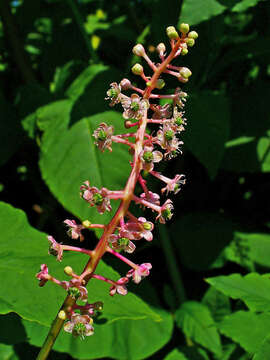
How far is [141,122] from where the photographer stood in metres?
0.98

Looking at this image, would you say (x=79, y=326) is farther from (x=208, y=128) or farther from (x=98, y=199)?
(x=208, y=128)

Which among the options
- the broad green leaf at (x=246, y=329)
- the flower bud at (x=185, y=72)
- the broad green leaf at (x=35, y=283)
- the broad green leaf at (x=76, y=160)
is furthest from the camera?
the broad green leaf at (x=76, y=160)

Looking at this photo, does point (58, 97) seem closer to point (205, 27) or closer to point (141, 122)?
point (205, 27)

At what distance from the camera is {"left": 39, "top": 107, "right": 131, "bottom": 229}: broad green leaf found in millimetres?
1861

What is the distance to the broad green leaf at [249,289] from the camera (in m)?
1.18

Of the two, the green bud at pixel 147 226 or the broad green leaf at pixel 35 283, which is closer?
the green bud at pixel 147 226

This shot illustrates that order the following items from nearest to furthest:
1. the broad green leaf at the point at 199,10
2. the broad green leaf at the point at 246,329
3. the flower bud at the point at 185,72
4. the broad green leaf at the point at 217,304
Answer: the flower bud at the point at 185,72 → the broad green leaf at the point at 246,329 → the broad green leaf at the point at 199,10 → the broad green leaf at the point at 217,304

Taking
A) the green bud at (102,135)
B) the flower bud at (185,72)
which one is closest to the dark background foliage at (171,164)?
the green bud at (102,135)

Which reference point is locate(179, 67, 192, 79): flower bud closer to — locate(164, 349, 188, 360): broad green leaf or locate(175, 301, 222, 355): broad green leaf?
locate(175, 301, 222, 355): broad green leaf

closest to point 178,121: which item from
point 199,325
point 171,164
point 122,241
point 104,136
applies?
point 104,136

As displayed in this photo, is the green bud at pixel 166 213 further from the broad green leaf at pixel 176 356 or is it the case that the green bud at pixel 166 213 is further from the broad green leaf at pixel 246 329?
the broad green leaf at pixel 176 356

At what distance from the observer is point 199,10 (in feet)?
5.73

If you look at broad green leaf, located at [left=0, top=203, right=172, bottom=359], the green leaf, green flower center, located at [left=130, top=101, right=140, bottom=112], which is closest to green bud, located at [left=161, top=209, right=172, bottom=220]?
green flower center, located at [left=130, top=101, right=140, bottom=112]

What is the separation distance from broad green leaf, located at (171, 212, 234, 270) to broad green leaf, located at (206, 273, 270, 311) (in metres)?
1.04
